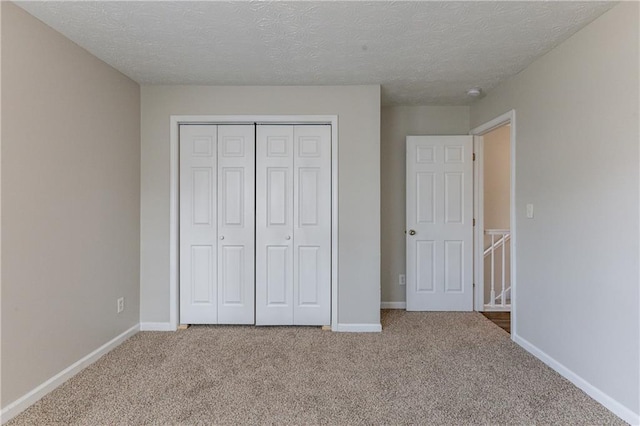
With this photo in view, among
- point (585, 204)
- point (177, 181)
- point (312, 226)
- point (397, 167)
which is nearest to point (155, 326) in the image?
point (177, 181)

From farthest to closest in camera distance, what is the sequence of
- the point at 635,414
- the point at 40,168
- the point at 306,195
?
the point at 306,195 → the point at 40,168 → the point at 635,414

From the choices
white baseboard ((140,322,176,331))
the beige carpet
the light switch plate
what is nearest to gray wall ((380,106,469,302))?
the beige carpet

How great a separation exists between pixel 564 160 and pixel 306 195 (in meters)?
2.08

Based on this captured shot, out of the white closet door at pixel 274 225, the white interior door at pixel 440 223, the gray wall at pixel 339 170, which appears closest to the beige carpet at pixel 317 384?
the white closet door at pixel 274 225

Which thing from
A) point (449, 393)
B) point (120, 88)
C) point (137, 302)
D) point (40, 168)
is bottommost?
point (449, 393)

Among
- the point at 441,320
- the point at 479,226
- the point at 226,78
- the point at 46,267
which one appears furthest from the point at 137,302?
the point at 479,226

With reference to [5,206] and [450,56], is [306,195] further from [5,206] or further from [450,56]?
[5,206]

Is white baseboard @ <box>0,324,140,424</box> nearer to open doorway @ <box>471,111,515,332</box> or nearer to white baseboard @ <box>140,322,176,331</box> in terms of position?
white baseboard @ <box>140,322,176,331</box>

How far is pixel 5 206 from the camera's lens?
1.78 metres

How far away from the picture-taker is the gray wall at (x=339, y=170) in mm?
3035

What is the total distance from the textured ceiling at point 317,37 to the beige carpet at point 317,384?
7.70 feet

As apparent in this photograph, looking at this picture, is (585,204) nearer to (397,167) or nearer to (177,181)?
(397,167)

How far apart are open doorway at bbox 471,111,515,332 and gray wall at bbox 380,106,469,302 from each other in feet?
1.34

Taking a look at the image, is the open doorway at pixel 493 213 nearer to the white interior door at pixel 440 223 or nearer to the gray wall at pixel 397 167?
the white interior door at pixel 440 223
